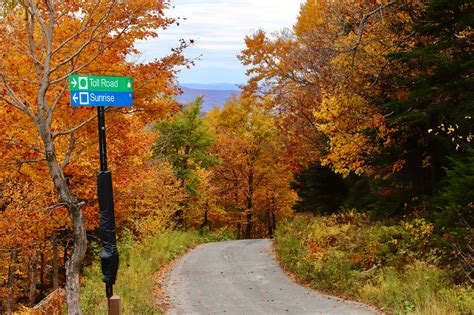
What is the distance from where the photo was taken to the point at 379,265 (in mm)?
12969

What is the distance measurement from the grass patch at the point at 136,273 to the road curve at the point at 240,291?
75 cm

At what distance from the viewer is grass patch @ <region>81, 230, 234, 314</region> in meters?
11.5

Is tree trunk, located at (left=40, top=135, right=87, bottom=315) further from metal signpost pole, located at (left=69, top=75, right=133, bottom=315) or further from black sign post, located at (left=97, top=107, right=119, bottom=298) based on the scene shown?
black sign post, located at (left=97, top=107, right=119, bottom=298)

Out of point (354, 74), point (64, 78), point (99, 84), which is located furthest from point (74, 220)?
point (354, 74)

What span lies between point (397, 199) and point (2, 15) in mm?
12742

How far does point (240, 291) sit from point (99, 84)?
358 inches

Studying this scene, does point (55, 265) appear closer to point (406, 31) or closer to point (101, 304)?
point (101, 304)

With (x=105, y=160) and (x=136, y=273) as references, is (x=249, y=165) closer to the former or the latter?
(x=136, y=273)

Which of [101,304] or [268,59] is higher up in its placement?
[268,59]

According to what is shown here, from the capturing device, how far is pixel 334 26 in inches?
762

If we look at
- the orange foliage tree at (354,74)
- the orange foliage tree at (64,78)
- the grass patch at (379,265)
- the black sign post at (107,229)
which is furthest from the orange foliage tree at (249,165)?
the black sign post at (107,229)

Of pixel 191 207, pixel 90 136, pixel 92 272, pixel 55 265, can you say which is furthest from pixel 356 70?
pixel 191 207

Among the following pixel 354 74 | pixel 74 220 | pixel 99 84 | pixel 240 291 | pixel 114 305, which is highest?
pixel 354 74

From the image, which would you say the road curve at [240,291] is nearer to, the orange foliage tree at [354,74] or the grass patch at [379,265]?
the grass patch at [379,265]
